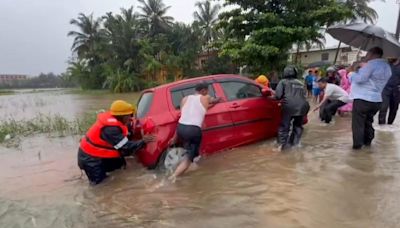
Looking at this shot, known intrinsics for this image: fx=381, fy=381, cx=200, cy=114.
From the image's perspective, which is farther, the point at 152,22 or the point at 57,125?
the point at 152,22

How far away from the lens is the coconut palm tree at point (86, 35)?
161 feet

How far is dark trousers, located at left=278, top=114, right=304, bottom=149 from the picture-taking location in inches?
260

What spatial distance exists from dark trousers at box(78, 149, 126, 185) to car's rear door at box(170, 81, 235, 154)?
1.34 meters

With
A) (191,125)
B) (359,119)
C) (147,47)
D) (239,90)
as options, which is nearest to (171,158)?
(191,125)

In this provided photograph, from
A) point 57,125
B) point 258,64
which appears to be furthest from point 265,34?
point 57,125

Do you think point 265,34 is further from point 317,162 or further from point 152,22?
point 152,22

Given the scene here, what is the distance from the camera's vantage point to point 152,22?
149 ft

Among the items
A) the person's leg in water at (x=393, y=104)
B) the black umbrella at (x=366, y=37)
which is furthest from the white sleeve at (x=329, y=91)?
the black umbrella at (x=366, y=37)

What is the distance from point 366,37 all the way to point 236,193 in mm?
3632

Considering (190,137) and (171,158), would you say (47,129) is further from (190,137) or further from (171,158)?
(190,137)

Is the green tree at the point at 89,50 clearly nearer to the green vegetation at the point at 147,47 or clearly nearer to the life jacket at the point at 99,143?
the green vegetation at the point at 147,47

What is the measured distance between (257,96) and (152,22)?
40.6 meters

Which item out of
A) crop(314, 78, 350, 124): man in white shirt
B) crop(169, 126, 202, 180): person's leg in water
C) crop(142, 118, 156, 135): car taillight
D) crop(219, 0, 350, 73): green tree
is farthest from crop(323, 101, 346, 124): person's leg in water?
crop(219, 0, 350, 73): green tree

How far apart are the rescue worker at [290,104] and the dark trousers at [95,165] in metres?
2.83
